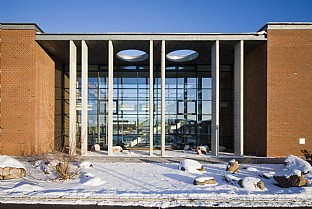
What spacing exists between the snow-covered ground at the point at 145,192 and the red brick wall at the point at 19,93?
5285 millimetres

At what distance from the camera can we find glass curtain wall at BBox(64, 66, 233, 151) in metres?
20.0

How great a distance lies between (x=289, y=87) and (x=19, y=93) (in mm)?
19280

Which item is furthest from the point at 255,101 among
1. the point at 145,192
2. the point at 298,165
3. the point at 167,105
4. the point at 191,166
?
the point at 145,192

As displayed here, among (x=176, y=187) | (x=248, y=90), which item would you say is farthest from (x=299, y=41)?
(x=176, y=187)

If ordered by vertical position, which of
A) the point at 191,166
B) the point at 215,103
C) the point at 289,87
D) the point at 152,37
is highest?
the point at 152,37

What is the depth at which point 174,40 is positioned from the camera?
14.7 metres

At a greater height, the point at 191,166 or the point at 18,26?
the point at 18,26

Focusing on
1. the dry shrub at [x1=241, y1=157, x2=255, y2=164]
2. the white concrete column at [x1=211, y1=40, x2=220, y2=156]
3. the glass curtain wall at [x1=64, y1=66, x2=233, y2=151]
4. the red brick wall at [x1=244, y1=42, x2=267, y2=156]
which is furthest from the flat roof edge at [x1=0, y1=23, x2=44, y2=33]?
the dry shrub at [x1=241, y1=157, x2=255, y2=164]

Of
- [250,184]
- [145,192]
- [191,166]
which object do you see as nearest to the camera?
[145,192]

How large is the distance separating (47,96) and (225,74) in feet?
53.8

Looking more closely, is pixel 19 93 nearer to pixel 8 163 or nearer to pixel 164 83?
pixel 8 163

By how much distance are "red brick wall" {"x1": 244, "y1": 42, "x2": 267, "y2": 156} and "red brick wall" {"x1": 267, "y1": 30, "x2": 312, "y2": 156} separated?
43 centimetres

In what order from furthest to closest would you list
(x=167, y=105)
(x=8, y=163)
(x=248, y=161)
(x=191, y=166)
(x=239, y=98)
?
(x=167, y=105) < (x=239, y=98) < (x=248, y=161) < (x=191, y=166) < (x=8, y=163)

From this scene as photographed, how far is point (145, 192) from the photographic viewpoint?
746 centimetres
